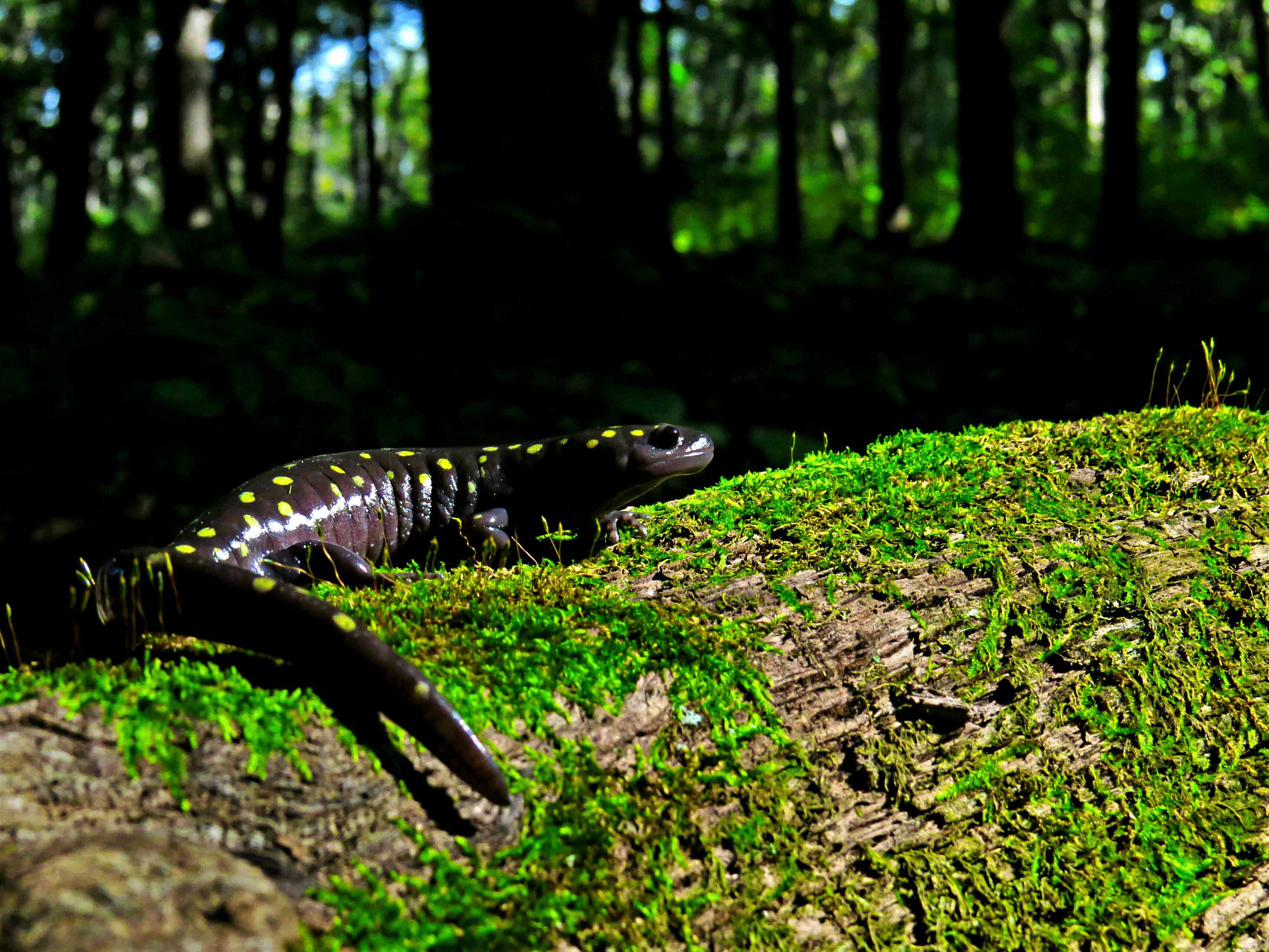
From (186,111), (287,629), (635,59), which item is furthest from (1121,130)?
(287,629)

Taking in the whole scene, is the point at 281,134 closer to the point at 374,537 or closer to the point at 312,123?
the point at 374,537

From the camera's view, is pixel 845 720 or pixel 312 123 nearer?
pixel 845 720

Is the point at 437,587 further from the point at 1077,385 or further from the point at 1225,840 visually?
the point at 1077,385

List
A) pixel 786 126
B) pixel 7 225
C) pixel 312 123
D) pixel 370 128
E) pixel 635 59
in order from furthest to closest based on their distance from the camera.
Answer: pixel 312 123, pixel 370 128, pixel 635 59, pixel 786 126, pixel 7 225

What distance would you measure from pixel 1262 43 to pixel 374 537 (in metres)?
17.4

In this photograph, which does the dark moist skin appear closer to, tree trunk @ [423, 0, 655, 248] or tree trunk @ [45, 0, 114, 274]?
tree trunk @ [423, 0, 655, 248]

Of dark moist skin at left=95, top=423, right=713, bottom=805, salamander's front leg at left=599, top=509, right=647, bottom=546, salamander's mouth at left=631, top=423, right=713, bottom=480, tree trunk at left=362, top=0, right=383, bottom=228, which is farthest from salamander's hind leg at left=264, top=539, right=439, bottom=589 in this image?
tree trunk at left=362, top=0, right=383, bottom=228

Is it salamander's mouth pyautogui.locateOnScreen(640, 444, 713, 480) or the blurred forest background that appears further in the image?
the blurred forest background

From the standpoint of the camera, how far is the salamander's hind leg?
107 inches

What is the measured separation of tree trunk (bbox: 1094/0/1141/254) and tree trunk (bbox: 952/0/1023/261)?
1.19m

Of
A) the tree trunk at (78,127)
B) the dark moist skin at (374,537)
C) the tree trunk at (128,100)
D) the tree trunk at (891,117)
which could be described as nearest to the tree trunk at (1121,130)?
the tree trunk at (891,117)

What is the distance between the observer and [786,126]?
11.6 m

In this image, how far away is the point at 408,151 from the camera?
53625 millimetres

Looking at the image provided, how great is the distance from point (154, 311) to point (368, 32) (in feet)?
35.9
